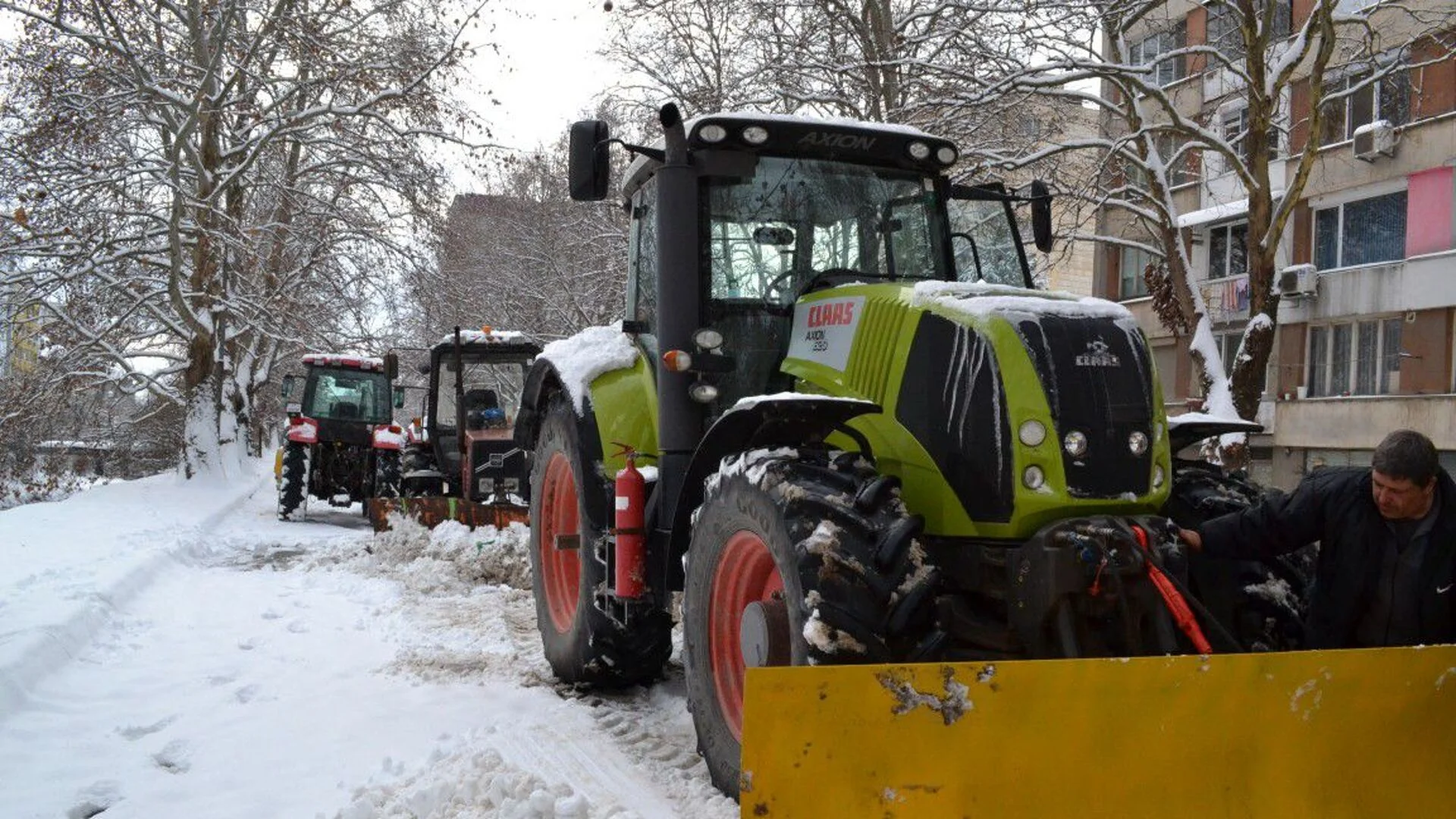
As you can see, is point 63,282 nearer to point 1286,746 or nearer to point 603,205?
point 603,205

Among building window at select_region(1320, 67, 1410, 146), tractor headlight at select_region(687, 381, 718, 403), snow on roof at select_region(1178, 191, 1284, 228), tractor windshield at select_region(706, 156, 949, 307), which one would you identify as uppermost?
building window at select_region(1320, 67, 1410, 146)

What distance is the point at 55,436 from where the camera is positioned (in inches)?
939

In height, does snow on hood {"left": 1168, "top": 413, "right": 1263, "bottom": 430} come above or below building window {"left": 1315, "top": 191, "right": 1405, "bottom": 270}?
below

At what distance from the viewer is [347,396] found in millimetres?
17875

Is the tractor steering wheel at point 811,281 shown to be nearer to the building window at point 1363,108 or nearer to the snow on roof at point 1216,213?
the building window at point 1363,108

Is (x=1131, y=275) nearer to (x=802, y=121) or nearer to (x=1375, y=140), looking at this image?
(x=1375, y=140)

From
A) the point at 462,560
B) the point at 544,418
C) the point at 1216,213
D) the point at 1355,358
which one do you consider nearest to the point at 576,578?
the point at 544,418

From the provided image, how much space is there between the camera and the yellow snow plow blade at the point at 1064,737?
272cm

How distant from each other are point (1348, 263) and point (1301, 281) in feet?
3.51

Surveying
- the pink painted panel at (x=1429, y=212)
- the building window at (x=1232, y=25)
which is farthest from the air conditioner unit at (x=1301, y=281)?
the building window at (x=1232, y=25)

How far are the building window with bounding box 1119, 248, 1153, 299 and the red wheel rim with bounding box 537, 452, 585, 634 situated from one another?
22.9m

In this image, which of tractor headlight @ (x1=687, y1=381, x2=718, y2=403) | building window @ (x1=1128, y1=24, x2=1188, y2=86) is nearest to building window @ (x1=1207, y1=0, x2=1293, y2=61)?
building window @ (x1=1128, y1=24, x2=1188, y2=86)

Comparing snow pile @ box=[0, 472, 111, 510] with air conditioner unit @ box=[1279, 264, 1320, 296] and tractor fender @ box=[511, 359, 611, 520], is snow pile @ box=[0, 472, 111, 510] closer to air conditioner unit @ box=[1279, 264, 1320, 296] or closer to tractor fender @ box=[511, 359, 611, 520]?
tractor fender @ box=[511, 359, 611, 520]

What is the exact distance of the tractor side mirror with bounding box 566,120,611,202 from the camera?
185 inches
